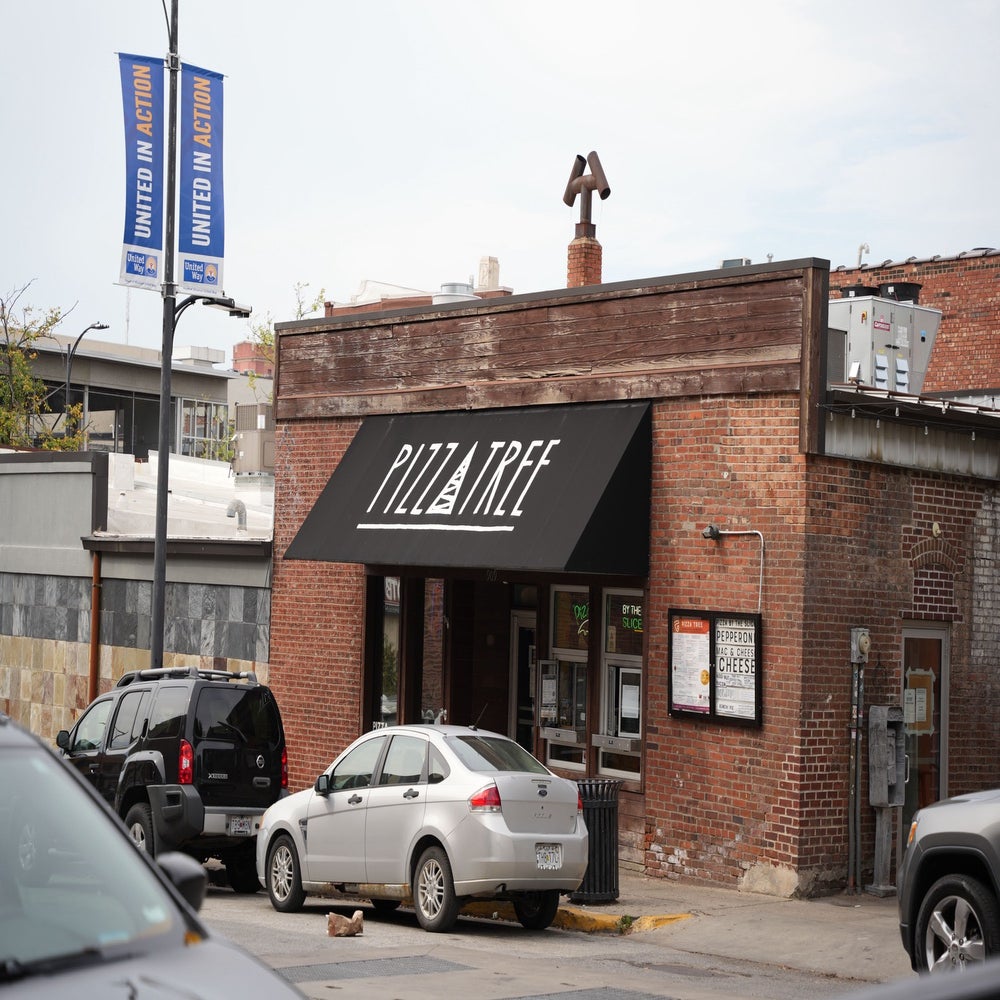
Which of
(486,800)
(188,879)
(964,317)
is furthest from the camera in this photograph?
(964,317)

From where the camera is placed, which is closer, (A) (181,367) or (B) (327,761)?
(B) (327,761)

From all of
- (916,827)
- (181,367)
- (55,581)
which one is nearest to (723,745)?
(916,827)

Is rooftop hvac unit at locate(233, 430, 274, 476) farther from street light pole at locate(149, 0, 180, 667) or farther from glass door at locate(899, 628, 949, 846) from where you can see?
glass door at locate(899, 628, 949, 846)

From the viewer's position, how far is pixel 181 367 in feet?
223

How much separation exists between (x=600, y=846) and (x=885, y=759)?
3009 mm

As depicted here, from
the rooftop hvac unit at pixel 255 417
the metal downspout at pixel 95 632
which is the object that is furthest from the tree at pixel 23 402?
the metal downspout at pixel 95 632

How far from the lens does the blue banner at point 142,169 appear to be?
18891mm

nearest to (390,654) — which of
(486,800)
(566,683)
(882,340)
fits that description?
(566,683)

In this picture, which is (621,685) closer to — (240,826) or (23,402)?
(240,826)

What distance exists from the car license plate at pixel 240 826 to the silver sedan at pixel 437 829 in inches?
47.9

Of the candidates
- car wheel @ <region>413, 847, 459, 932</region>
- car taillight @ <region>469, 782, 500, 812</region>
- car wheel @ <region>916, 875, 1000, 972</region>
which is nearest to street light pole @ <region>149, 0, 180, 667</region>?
car wheel @ <region>413, 847, 459, 932</region>

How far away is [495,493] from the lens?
53.6 feet

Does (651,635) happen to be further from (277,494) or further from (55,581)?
(55,581)

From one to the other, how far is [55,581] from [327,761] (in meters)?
7.72
